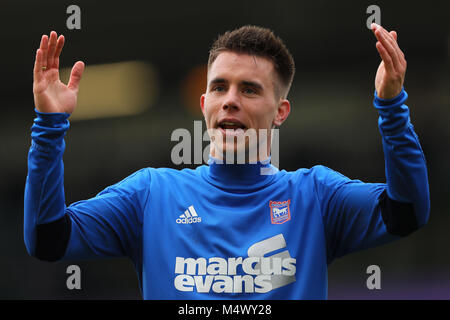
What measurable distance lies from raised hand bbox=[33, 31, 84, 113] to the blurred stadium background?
875cm

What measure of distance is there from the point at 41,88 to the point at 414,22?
1075 centimetres

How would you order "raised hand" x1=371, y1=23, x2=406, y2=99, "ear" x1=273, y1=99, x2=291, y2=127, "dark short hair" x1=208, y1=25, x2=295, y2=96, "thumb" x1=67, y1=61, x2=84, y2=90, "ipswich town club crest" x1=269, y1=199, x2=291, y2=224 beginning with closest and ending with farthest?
"raised hand" x1=371, y1=23, x2=406, y2=99 < "thumb" x1=67, y1=61, x2=84, y2=90 < "ipswich town club crest" x1=269, y1=199, x2=291, y2=224 < "dark short hair" x1=208, y1=25, x2=295, y2=96 < "ear" x1=273, y1=99, x2=291, y2=127

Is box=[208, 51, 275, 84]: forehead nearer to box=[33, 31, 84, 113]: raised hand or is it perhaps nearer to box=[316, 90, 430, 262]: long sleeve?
box=[316, 90, 430, 262]: long sleeve

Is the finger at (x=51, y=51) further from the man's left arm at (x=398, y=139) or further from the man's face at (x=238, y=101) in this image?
the man's left arm at (x=398, y=139)

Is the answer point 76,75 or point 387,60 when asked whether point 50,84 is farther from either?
point 387,60

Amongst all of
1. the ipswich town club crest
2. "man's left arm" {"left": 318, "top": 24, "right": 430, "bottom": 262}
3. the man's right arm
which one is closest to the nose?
the ipswich town club crest

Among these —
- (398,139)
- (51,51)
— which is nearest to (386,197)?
(398,139)

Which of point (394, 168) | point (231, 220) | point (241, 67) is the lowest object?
point (231, 220)

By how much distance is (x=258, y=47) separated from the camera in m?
3.75

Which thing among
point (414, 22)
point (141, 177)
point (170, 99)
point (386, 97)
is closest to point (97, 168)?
point (170, 99)

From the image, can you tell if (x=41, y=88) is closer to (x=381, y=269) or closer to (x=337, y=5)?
(x=381, y=269)

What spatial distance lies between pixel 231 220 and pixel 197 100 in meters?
11.4

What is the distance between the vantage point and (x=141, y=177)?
11.9ft

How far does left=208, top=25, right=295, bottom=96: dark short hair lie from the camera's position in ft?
12.3
